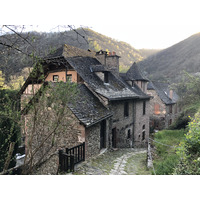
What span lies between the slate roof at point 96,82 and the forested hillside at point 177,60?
2530 millimetres

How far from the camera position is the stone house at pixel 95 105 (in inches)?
232

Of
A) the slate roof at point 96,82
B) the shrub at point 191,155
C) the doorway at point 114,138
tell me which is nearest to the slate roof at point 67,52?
the slate roof at point 96,82

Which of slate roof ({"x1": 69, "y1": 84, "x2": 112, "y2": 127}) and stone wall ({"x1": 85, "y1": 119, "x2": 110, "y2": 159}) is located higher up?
slate roof ({"x1": 69, "y1": 84, "x2": 112, "y2": 127})

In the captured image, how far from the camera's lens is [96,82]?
8.30m

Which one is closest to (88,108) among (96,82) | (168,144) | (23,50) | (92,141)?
(92,141)

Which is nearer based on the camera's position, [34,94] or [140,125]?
[34,94]

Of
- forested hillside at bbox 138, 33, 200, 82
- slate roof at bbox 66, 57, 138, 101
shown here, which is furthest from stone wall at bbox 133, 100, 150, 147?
forested hillside at bbox 138, 33, 200, 82

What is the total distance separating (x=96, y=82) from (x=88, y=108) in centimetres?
216

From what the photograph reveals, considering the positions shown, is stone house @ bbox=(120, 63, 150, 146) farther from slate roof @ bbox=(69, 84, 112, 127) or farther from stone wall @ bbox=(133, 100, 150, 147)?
slate roof @ bbox=(69, 84, 112, 127)

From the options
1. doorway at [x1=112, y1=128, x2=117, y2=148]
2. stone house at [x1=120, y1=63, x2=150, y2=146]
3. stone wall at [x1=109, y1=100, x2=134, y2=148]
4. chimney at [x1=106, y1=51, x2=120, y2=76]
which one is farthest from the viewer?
stone house at [x1=120, y1=63, x2=150, y2=146]

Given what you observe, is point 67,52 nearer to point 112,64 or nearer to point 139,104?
point 112,64

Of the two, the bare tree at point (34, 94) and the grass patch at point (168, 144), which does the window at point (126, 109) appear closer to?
the grass patch at point (168, 144)

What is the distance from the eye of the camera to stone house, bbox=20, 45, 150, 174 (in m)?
5.89
